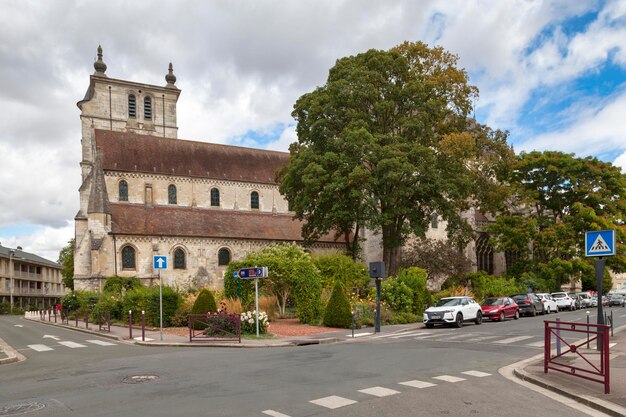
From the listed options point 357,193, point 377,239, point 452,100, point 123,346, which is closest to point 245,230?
point 377,239

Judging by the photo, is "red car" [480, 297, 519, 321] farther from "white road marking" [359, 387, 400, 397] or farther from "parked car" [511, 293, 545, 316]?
"white road marking" [359, 387, 400, 397]

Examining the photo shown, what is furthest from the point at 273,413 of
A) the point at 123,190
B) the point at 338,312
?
the point at 123,190

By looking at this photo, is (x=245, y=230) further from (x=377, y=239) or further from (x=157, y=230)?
(x=377, y=239)

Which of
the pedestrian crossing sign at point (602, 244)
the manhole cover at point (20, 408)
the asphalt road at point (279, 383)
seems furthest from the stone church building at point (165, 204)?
the pedestrian crossing sign at point (602, 244)

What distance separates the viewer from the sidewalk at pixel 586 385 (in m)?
7.50

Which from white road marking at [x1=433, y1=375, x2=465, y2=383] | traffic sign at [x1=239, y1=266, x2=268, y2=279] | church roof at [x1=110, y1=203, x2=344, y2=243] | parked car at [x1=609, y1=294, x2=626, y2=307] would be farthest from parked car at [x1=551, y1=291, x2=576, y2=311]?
white road marking at [x1=433, y1=375, x2=465, y2=383]

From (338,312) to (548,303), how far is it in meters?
17.3

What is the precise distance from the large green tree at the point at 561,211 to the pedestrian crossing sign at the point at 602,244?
2722 cm

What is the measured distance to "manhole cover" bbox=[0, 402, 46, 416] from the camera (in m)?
7.30

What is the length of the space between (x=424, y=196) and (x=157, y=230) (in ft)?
71.1

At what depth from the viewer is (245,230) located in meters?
46.1

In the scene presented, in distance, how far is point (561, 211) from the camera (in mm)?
41406

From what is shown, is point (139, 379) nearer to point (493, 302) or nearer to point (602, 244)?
point (602, 244)

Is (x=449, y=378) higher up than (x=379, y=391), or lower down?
lower down
